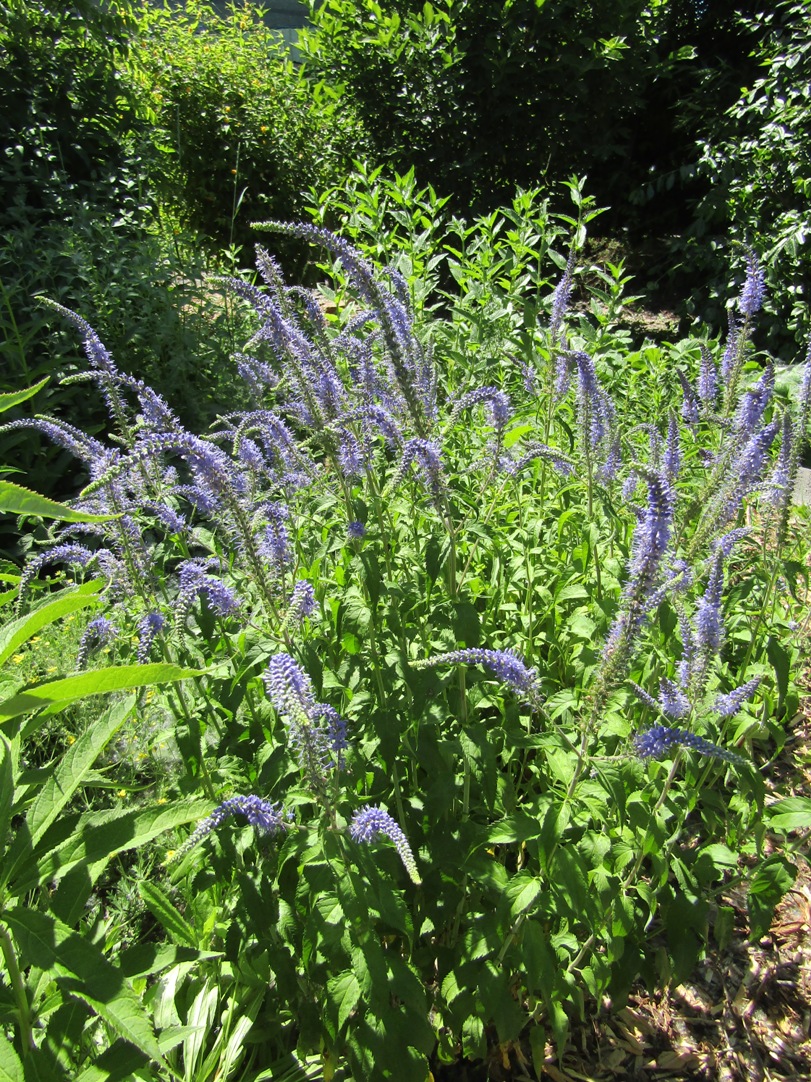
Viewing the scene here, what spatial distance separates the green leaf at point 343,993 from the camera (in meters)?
1.79

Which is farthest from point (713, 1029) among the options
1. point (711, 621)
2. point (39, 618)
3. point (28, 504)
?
point (28, 504)

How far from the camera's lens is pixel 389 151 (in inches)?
338

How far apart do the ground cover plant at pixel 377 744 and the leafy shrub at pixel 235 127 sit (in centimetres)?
801

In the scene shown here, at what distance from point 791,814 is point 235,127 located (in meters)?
10.5

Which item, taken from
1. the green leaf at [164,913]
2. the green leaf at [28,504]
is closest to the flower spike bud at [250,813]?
the green leaf at [164,913]

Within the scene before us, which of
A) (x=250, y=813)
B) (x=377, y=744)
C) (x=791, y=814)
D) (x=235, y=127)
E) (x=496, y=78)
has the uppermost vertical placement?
(x=235, y=127)

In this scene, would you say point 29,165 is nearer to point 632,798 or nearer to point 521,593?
point 521,593

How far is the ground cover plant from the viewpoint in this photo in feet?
5.45

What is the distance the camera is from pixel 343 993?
1.82 meters

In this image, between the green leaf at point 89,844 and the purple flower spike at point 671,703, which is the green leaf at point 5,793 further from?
the purple flower spike at point 671,703

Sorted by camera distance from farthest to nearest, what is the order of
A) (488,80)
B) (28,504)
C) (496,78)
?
(488,80) < (496,78) < (28,504)

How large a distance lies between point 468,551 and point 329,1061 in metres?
1.55

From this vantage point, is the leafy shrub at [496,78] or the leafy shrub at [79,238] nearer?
the leafy shrub at [79,238]

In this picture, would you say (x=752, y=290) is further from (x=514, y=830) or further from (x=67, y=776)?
(x=67, y=776)
